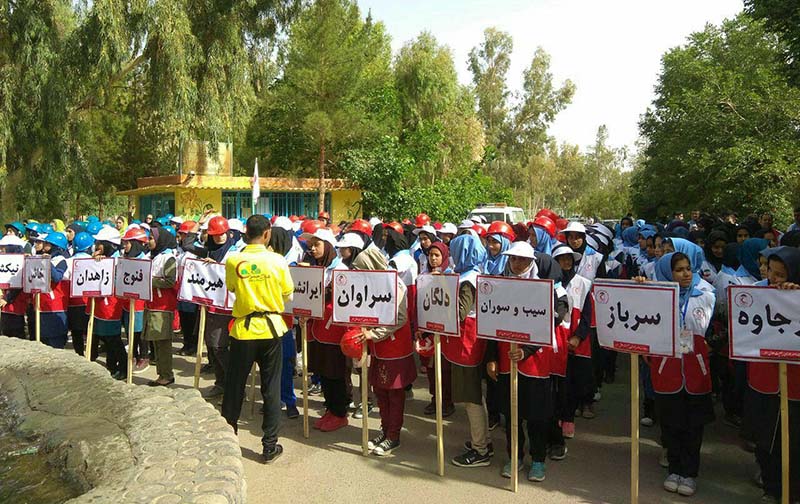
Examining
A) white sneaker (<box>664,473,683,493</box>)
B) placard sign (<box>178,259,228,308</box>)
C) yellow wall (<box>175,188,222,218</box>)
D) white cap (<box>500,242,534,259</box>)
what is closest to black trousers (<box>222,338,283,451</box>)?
placard sign (<box>178,259,228,308</box>)

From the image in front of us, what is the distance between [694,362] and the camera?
183 inches

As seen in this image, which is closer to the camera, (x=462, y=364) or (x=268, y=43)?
(x=462, y=364)

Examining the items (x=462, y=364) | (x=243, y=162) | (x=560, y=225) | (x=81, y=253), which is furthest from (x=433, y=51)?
(x=462, y=364)

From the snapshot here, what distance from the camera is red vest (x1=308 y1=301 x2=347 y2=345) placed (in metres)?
6.16

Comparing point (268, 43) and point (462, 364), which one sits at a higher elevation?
point (268, 43)

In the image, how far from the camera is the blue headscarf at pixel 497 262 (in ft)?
20.8

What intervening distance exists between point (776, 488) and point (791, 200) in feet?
45.2

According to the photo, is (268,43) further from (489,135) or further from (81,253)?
(489,135)

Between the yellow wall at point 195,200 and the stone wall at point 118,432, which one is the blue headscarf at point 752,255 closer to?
the stone wall at point 118,432

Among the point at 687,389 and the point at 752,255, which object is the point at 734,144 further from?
the point at 687,389

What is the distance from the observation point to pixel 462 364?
5.23 metres

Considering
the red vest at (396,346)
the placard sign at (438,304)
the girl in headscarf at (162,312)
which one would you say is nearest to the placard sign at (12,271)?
the girl in headscarf at (162,312)

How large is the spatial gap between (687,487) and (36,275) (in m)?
7.76

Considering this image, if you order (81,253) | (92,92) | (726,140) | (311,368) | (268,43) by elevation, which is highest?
(268,43)
